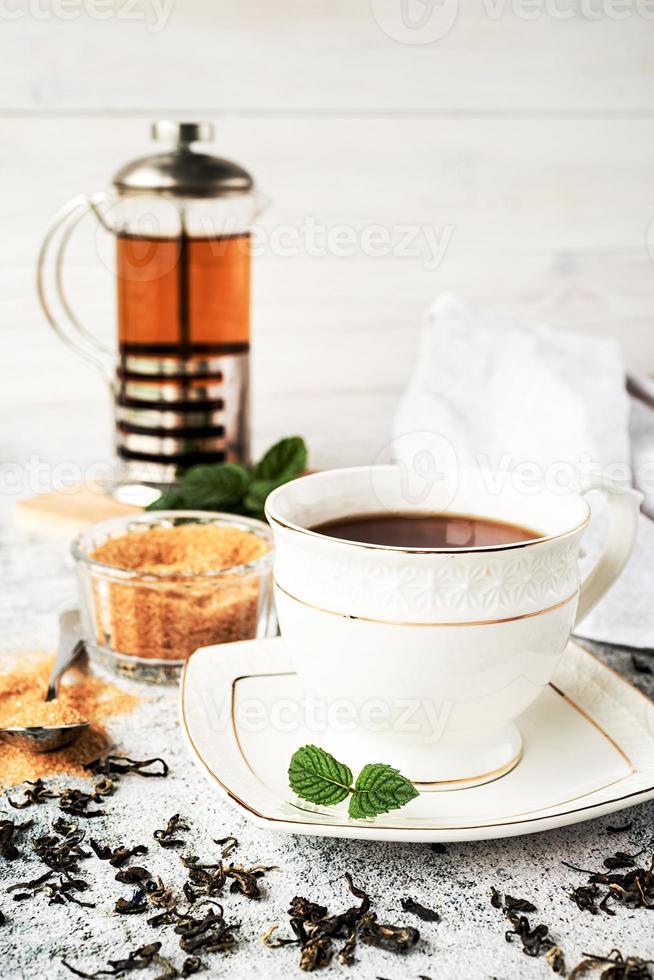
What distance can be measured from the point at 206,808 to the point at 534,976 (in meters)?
0.21

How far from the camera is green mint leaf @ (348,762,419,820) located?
1.86 ft

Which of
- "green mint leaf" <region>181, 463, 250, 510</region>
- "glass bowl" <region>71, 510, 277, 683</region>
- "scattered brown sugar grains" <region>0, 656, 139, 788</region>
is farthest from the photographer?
"green mint leaf" <region>181, 463, 250, 510</region>

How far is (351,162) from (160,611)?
0.98 metres

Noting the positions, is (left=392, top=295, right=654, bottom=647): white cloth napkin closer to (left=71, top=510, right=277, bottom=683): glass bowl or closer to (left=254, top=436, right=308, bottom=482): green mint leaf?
(left=254, top=436, right=308, bottom=482): green mint leaf

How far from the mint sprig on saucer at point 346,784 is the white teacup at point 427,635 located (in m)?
0.03

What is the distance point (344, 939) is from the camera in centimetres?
51

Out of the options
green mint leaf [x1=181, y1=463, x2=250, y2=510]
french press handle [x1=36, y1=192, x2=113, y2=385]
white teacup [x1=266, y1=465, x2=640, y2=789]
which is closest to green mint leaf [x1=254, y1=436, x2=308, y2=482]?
green mint leaf [x1=181, y1=463, x2=250, y2=510]

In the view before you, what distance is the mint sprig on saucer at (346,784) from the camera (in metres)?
0.57

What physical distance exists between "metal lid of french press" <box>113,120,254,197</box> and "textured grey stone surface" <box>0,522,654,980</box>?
622mm

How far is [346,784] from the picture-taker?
59 centimetres

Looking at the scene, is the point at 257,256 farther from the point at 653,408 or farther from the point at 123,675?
the point at 123,675

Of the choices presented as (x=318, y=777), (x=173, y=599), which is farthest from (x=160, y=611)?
(x=318, y=777)

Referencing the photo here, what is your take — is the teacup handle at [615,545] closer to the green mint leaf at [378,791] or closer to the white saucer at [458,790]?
the white saucer at [458,790]

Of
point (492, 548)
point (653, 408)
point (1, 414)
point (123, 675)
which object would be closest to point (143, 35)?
point (1, 414)
